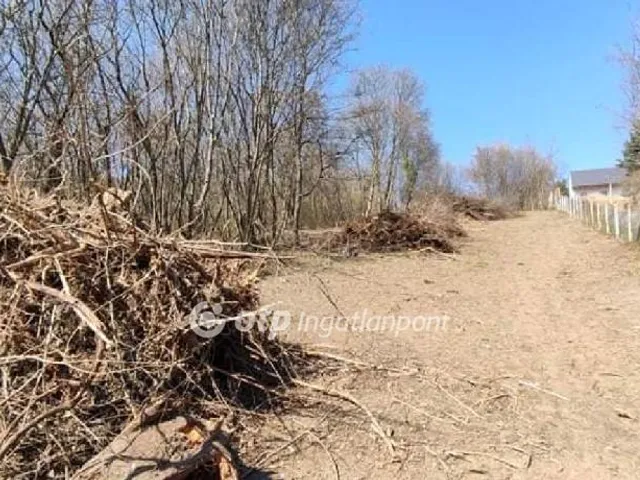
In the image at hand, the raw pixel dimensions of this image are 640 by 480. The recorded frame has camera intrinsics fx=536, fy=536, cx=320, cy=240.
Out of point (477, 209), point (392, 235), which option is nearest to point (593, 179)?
point (477, 209)

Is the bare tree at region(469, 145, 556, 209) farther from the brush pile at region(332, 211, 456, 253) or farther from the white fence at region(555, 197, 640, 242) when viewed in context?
the brush pile at region(332, 211, 456, 253)

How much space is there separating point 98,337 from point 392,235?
9.26 meters

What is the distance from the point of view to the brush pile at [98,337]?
2.43 metres

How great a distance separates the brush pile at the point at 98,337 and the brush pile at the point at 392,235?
7686 millimetres

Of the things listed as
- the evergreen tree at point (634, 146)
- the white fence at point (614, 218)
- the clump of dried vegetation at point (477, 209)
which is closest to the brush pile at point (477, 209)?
the clump of dried vegetation at point (477, 209)

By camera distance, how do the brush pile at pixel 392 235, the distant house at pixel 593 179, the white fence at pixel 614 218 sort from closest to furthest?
the white fence at pixel 614 218
the brush pile at pixel 392 235
the distant house at pixel 593 179

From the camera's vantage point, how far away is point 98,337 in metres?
2.41

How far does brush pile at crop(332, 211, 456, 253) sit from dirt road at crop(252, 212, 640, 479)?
348cm

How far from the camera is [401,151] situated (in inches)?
1079

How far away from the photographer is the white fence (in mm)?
10586

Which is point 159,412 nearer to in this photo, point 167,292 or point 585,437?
point 167,292

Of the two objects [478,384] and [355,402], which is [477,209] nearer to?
[478,384]

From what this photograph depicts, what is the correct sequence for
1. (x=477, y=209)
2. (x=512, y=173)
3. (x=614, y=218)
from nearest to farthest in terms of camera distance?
1. (x=614, y=218)
2. (x=477, y=209)
3. (x=512, y=173)

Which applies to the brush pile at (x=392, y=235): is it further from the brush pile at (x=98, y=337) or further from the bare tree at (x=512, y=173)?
the bare tree at (x=512, y=173)
